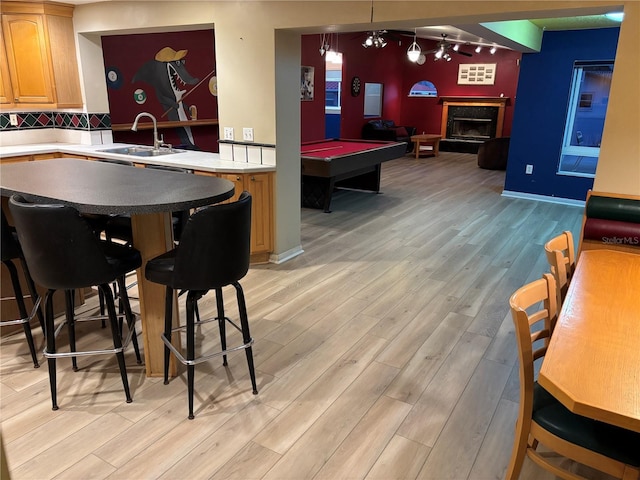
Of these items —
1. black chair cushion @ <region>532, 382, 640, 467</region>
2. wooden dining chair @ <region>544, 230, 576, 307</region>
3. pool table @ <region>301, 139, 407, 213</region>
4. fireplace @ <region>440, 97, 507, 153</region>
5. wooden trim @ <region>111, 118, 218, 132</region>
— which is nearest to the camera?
black chair cushion @ <region>532, 382, 640, 467</region>

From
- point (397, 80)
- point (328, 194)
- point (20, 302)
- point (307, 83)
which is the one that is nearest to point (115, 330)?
point (20, 302)

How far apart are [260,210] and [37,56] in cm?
311

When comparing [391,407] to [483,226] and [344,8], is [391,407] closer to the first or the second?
[344,8]

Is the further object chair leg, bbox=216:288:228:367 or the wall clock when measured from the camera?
the wall clock

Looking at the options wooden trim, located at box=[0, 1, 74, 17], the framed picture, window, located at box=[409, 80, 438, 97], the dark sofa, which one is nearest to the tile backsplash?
wooden trim, located at box=[0, 1, 74, 17]

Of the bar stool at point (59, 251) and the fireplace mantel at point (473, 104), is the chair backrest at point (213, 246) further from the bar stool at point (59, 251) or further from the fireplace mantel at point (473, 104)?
the fireplace mantel at point (473, 104)

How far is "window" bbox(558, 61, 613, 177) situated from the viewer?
22.1 feet

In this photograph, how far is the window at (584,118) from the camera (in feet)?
22.1

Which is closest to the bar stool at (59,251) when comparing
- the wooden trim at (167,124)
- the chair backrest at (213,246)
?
the chair backrest at (213,246)

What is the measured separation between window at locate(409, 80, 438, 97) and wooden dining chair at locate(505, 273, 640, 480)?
12050 mm

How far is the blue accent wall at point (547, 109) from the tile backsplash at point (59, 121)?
589 centimetres

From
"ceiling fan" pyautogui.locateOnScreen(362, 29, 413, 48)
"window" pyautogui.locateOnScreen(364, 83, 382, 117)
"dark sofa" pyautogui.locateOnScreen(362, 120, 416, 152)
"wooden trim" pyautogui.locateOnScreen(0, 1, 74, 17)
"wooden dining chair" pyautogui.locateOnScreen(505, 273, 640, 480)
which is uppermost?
"ceiling fan" pyautogui.locateOnScreen(362, 29, 413, 48)

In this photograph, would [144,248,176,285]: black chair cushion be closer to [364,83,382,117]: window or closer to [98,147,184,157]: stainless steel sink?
[98,147,184,157]: stainless steel sink

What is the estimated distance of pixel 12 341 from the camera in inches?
114
